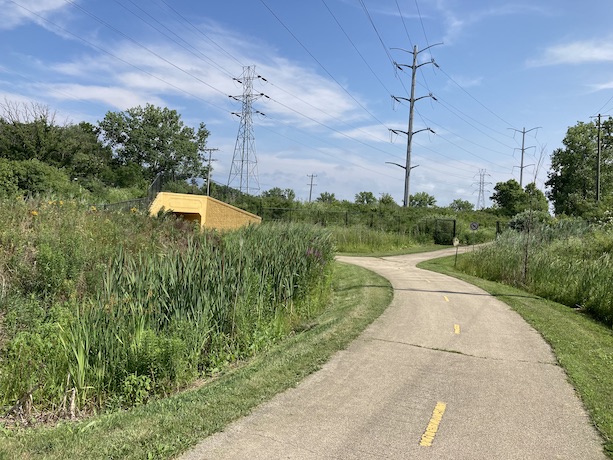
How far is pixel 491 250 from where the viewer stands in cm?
2044

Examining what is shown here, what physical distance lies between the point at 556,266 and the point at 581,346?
343 inches

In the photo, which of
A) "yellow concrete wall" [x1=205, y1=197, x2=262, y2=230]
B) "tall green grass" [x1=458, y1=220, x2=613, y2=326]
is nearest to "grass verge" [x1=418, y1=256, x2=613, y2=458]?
"tall green grass" [x1=458, y1=220, x2=613, y2=326]

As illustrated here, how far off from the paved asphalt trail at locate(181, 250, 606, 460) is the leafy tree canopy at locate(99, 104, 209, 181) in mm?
65969

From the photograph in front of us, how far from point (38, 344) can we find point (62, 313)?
1.89 ft

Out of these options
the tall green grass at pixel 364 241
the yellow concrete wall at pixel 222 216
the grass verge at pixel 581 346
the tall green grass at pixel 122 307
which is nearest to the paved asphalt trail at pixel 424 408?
the grass verge at pixel 581 346

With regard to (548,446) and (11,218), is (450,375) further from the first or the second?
(11,218)

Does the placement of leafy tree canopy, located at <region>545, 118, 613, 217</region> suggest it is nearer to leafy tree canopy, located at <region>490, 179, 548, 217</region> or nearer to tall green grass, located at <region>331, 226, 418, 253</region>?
leafy tree canopy, located at <region>490, 179, 548, 217</region>

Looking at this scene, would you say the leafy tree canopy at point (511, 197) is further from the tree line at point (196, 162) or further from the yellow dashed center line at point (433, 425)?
the yellow dashed center line at point (433, 425)

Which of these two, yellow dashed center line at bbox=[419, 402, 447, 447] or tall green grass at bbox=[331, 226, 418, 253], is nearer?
yellow dashed center line at bbox=[419, 402, 447, 447]

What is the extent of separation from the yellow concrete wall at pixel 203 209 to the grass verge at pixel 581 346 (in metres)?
13.8

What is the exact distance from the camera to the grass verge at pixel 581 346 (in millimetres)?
5383

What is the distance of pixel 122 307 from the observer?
632cm

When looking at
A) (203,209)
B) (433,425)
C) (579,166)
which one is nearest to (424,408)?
(433,425)

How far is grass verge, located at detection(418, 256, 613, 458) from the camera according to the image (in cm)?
538
